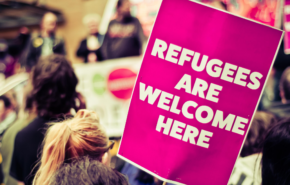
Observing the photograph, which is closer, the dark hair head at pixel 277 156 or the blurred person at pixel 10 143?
the dark hair head at pixel 277 156

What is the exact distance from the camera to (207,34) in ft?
4.68

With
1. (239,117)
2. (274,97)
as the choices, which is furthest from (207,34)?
(274,97)

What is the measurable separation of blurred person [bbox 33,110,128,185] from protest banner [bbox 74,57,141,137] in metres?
1.98

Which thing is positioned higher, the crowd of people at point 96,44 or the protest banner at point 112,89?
the crowd of people at point 96,44

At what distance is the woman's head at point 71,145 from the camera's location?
128 centimetres

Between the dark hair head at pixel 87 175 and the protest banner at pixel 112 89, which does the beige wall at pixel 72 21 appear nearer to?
the protest banner at pixel 112 89

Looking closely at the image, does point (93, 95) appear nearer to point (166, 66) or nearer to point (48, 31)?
point (48, 31)

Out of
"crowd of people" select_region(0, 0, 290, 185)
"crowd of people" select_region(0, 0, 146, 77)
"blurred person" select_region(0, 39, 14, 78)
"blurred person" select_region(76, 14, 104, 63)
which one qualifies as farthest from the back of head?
"blurred person" select_region(0, 39, 14, 78)

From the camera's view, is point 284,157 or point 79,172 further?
point 284,157

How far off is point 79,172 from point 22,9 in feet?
24.2

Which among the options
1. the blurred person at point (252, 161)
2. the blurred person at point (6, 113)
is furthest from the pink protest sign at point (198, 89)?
the blurred person at point (6, 113)

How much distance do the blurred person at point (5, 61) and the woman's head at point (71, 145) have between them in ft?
15.8

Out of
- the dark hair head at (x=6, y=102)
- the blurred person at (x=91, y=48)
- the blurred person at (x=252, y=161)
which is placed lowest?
the dark hair head at (x=6, y=102)

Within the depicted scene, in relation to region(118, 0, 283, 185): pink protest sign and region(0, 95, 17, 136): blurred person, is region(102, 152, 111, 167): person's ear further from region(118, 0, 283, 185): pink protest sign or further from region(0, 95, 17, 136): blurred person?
region(0, 95, 17, 136): blurred person
